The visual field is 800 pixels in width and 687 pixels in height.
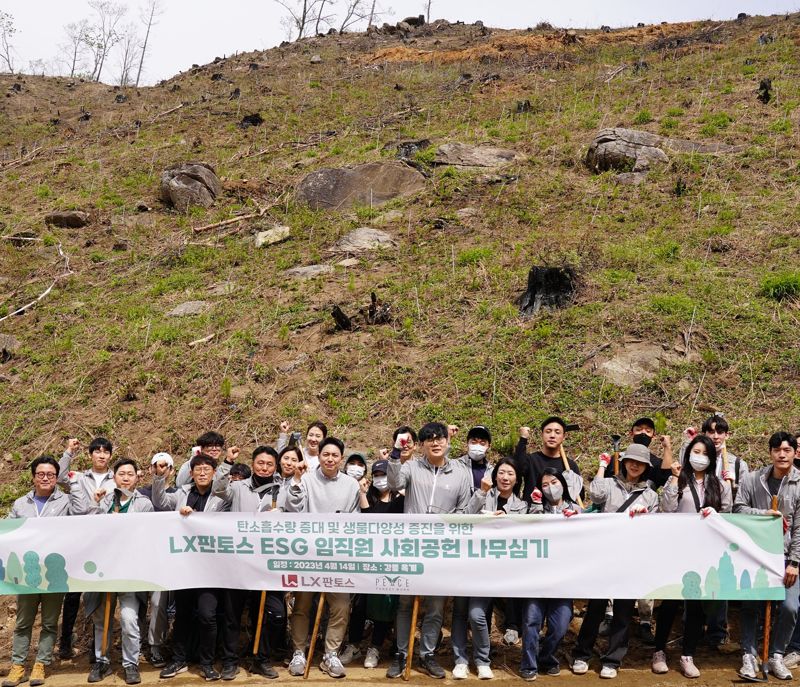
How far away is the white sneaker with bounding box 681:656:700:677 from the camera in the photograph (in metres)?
6.24

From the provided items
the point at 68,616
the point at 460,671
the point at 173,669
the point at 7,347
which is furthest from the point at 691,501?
the point at 7,347

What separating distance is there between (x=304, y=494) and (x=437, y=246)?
10.8 metres

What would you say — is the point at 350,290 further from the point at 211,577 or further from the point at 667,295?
the point at 211,577

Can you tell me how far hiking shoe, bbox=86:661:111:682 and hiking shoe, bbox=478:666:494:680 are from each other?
337cm

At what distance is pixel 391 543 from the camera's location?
655 centimetres

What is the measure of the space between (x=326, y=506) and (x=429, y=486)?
98 cm

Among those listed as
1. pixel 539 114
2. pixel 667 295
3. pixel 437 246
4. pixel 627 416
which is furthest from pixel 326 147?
pixel 627 416

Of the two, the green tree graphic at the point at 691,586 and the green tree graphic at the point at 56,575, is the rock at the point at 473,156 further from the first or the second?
the green tree graphic at the point at 56,575

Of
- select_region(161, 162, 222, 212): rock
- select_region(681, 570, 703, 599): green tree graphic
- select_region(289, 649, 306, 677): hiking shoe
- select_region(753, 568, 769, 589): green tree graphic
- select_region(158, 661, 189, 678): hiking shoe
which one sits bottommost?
select_region(158, 661, 189, 678): hiking shoe

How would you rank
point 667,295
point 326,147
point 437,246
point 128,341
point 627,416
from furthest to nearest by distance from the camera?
point 326,147
point 437,246
point 128,341
point 667,295
point 627,416

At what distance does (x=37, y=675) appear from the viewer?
660 cm

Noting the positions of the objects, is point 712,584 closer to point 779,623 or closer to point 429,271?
point 779,623

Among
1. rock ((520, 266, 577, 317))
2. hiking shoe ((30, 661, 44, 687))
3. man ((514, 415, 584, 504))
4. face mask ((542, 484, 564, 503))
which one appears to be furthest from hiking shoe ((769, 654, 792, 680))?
rock ((520, 266, 577, 317))

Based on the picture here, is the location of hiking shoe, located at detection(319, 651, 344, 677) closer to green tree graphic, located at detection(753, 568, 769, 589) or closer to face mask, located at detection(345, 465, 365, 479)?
face mask, located at detection(345, 465, 365, 479)
